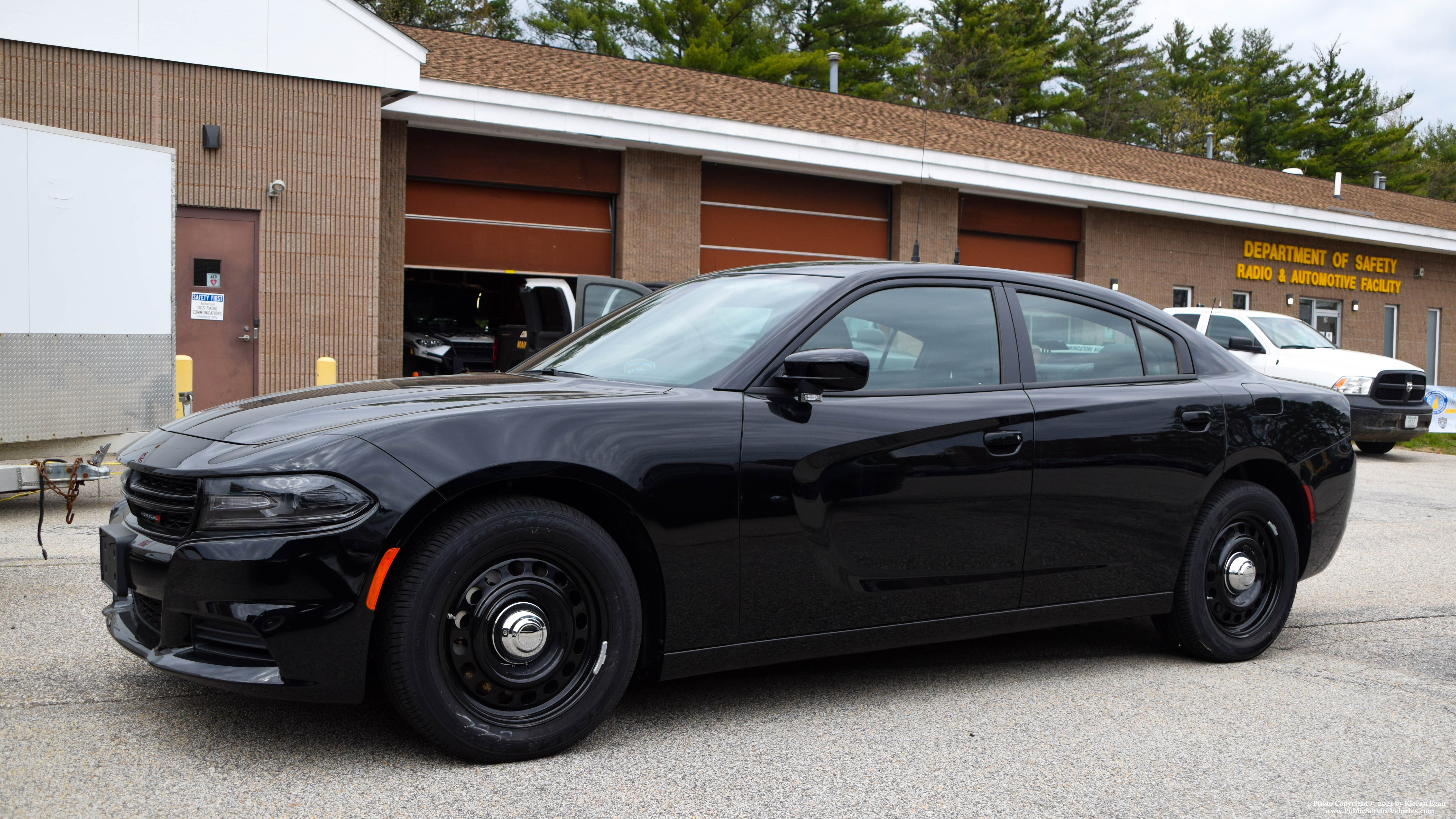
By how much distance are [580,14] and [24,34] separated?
87.2 feet

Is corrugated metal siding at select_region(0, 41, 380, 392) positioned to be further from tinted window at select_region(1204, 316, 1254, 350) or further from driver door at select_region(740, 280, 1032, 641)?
driver door at select_region(740, 280, 1032, 641)

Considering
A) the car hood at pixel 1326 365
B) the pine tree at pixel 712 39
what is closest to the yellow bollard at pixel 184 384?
the car hood at pixel 1326 365

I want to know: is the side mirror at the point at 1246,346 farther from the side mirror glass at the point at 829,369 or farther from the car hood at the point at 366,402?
the car hood at the point at 366,402

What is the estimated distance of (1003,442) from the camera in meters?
3.95

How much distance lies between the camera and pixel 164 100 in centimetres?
1312

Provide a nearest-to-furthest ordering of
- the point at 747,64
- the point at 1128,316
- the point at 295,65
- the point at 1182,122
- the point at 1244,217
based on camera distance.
Answer: 1. the point at 1128,316
2. the point at 295,65
3. the point at 1244,217
4. the point at 747,64
5. the point at 1182,122

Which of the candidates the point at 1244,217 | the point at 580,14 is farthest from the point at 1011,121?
the point at 1244,217

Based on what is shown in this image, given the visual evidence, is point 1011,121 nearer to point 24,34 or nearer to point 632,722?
point 24,34

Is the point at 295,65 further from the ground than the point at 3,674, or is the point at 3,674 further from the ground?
the point at 295,65

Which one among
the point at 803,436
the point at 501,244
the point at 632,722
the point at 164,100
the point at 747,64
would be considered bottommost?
the point at 632,722

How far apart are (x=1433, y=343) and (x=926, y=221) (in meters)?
17.6

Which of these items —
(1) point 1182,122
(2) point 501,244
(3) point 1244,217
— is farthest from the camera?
(1) point 1182,122

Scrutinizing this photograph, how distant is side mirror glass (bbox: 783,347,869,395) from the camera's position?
11.3ft

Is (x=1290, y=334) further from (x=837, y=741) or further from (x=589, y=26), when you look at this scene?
(x=589, y=26)
